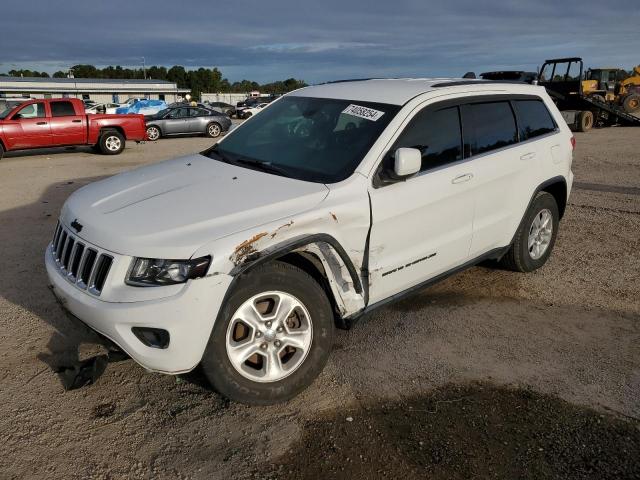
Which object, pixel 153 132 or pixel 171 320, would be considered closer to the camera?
pixel 171 320

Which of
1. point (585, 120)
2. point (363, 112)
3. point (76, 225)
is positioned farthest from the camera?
point (585, 120)

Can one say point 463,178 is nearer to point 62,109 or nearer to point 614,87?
point 62,109

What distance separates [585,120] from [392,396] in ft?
69.4

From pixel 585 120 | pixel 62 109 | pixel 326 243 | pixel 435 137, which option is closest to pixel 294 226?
pixel 326 243

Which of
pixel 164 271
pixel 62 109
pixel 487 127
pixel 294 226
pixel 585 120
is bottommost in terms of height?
pixel 585 120

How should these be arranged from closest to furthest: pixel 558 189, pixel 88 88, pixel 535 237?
1. pixel 535 237
2. pixel 558 189
3. pixel 88 88

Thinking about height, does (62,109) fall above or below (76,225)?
above

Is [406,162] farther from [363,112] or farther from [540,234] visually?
[540,234]

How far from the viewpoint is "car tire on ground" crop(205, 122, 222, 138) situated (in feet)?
74.1

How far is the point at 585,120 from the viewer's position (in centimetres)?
2098

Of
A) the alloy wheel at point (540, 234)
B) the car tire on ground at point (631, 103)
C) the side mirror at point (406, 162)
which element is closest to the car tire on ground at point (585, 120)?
the car tire on ground at point (631, 103)

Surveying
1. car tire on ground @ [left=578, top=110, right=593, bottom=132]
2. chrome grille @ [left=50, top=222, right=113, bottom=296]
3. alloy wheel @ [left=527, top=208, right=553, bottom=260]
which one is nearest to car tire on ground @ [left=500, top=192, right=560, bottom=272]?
alloy wheel @ [left=527, top=208, right=553, bottom=260]

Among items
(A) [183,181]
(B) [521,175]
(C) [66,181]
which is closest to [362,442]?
(A) [183,181]

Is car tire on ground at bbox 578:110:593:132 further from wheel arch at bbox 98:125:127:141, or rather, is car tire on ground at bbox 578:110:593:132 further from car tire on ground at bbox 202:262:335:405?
car tire on ground at bbox 202:262:335:405
